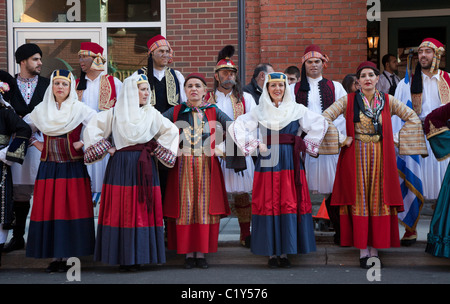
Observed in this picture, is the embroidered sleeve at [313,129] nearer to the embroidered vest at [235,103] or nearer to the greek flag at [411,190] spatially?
the embroidered vest at [235,103]

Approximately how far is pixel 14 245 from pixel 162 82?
7.79ft

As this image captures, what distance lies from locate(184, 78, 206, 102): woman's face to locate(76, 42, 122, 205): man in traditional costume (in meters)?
0.98

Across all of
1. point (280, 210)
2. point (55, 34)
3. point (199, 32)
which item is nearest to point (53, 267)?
point (280, 210)

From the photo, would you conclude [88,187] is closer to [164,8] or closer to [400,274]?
[400,274]

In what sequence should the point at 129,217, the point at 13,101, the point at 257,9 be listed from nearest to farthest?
the point at 129,217 → the point at 13,101 → the point at 257,9

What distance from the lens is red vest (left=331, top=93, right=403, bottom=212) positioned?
18.9ft

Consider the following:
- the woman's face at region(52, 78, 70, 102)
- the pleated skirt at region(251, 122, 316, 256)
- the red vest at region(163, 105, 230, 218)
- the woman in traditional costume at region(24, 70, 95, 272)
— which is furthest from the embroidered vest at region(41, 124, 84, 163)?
the pleated skirt at region(251, 122, 316, 256)

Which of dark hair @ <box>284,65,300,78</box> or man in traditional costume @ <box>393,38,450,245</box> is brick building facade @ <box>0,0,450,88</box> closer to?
dark hair @ <box>284,65,300,78</box>

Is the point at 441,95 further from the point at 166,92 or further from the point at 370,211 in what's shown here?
the point at 166,92

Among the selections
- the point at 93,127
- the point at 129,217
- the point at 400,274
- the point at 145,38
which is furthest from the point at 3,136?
the point at 400,274

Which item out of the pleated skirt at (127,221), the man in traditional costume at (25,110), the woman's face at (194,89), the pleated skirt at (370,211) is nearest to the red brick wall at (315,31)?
the woman's face at (194,89)

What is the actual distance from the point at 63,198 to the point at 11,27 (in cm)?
418

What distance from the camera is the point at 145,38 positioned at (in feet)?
29.2

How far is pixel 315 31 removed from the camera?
28.0 ft
